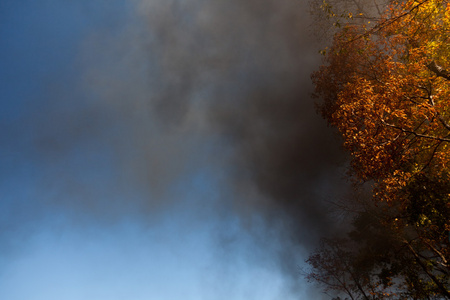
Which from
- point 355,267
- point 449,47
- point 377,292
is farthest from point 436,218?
point 355,267

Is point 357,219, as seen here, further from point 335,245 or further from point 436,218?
point 436,218

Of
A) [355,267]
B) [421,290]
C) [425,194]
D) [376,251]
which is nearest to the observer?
[425,194]

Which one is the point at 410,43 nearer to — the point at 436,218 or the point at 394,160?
the point at 394,160

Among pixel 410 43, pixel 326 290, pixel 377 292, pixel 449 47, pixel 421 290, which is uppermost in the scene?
pixel 410 43

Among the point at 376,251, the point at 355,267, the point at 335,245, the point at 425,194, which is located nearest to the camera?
the point at 425,194

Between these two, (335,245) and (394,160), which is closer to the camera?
(394,160)

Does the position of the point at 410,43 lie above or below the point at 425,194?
above

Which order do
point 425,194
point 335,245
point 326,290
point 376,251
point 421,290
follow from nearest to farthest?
point 425,194 → point 421,290 → point 376,251 → point 326,290 → point 335,245

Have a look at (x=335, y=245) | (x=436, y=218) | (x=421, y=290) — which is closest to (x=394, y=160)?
(x=436, y=218)

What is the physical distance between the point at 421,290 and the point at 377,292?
24.8 feet

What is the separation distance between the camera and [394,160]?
9328mm

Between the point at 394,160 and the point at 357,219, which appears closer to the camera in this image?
the point at 394,160

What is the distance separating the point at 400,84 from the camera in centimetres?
931

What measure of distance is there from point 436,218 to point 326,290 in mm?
23072
